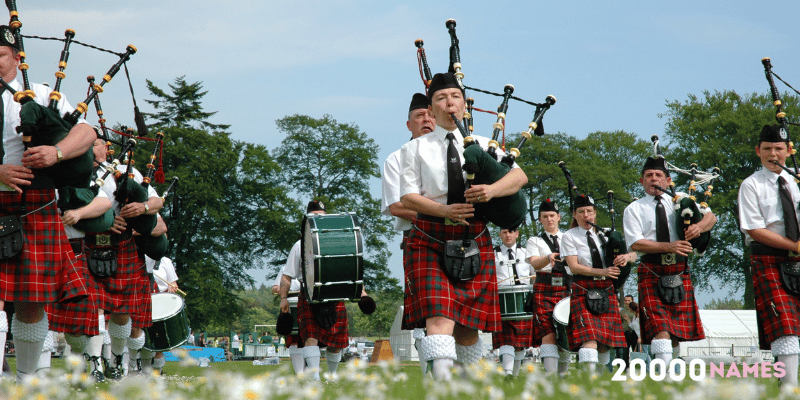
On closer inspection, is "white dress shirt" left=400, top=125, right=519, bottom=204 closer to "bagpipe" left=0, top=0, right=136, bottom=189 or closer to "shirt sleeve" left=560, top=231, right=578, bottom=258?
"bagpipe" left=0, top=0, right=136, bottom=189

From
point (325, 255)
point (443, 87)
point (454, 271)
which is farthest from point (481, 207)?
point (325, 255)

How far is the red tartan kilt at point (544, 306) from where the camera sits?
7801 millimetres

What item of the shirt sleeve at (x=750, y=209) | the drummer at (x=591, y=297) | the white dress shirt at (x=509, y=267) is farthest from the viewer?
the white dress shirt at (x=509, y=267)

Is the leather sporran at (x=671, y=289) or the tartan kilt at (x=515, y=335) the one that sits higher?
the leather sporran at (x=671, y=289)

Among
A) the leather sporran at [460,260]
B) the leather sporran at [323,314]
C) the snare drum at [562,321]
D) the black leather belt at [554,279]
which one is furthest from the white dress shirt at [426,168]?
the black leather belt at [554,279]

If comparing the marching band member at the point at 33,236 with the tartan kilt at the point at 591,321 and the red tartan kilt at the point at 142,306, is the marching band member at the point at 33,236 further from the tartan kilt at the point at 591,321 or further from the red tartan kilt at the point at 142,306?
the tartan kilt at the point at 591,321

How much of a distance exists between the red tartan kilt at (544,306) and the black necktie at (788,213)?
313cm

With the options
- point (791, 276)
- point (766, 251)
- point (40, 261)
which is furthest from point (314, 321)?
point (791, 276)

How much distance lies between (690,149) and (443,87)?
89.0ft

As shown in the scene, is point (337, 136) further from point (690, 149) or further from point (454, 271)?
point (454, 271)

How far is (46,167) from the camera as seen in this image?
12.3ft

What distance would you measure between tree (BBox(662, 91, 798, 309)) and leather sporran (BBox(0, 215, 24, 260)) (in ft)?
83.6

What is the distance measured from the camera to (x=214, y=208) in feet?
96.0

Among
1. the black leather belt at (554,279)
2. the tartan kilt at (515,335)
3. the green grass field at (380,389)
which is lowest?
the green grass field at (380,389)
